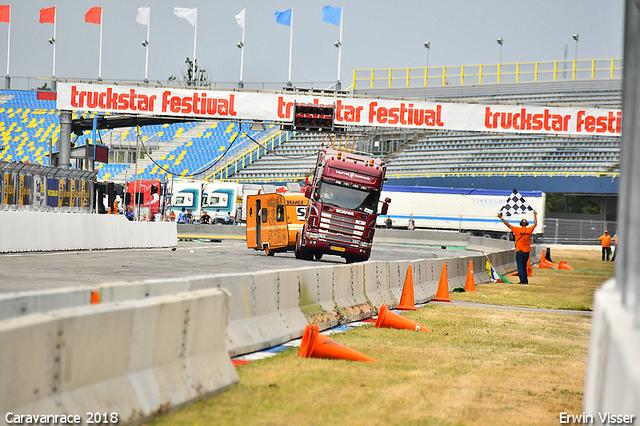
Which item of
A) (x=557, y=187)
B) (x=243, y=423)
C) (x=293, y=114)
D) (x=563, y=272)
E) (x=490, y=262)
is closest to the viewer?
(x=243, y=423)

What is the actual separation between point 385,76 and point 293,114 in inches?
1112

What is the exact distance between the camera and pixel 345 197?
87.2ft

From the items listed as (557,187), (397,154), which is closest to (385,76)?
(397,154)

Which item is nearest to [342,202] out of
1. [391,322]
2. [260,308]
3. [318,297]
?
[391,322]

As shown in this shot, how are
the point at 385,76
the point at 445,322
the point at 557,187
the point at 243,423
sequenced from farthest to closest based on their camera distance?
the point at 385,76, the point at 557,187, the point at 445,322, the point at 243,423

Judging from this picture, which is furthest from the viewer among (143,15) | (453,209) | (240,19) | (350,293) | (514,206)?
(453,209)

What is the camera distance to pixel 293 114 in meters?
37.1

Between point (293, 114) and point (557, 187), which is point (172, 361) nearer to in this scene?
point (293, 114)

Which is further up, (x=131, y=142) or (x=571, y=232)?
(x=131, y=142)

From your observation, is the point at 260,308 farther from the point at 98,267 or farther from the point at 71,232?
the point at 71,232

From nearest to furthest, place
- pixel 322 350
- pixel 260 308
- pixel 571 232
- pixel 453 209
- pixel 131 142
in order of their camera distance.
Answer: pixel 322 350 → pixel 260 308 → pixel 453 209 → pixel 571 232 → pixel 131 142

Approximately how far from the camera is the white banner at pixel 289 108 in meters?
37.6

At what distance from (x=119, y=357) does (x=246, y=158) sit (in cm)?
6188

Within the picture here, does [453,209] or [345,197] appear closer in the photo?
[345,197]
